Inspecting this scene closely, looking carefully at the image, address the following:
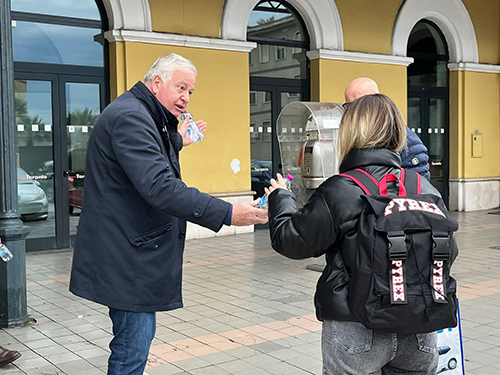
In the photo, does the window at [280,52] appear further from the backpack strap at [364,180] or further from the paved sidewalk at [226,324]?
the backpack strap at [364,180]

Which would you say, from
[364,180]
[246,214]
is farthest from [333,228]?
[246,214]

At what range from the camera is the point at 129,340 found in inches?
111

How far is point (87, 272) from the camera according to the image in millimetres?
2805

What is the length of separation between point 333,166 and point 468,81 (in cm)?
767

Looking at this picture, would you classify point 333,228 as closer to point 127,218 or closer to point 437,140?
point 127,218

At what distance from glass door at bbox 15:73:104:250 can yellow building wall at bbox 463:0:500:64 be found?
8961mm

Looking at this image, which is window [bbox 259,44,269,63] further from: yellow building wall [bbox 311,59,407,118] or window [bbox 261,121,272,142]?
window [bbox 261,121,272,142]

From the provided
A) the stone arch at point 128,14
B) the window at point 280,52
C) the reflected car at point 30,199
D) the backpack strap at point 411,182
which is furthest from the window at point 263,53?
the backpack strap at point 411,182

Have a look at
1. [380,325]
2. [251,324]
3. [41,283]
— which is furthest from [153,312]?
[41,283]

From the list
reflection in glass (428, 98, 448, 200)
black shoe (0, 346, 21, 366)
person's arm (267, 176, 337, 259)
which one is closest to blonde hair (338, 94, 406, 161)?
person's arm (267, 176, 337, 259)

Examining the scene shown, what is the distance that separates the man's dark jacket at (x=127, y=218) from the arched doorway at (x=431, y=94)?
1204cm

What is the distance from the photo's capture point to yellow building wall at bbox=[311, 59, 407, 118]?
12.0 m

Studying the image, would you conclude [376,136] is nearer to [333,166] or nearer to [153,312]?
[153,312]

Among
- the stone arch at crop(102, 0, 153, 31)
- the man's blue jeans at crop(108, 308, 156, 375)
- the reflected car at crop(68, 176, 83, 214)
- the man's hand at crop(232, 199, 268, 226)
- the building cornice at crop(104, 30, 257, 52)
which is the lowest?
the man's blue jeans at crop(108, 308, 156, 375)
